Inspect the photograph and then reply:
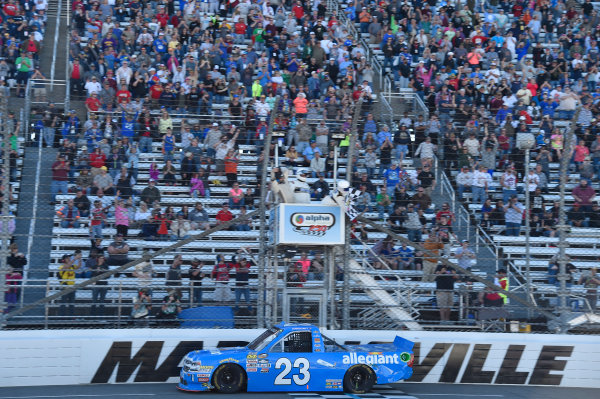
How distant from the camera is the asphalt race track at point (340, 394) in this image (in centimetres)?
1395

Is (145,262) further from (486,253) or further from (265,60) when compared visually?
(265,60)

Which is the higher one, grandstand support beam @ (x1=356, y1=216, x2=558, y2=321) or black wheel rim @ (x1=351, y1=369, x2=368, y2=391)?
grandstand support beam @ (x1=356, y1=216, x2=558, y2=321)

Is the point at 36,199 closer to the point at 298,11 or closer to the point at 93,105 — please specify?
the point at 93,105

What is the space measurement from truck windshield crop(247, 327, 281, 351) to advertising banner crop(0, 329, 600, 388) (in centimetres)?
64

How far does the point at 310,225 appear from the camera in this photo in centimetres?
1580

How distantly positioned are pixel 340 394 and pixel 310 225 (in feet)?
9.11

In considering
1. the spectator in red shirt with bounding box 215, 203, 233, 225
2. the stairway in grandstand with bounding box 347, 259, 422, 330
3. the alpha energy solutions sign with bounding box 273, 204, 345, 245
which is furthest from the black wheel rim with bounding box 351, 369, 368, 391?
the spectator in red shirt with bounding box 215, 203, 233, 225

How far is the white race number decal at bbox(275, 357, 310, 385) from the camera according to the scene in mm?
14445

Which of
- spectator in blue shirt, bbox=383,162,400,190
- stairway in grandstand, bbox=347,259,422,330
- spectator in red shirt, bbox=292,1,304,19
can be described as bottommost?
stairway in grandstand, bbox=347,259,422,330

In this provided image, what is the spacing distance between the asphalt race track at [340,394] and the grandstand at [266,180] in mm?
1084

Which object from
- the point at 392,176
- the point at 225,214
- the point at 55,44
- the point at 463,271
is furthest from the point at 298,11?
the point at 463,271

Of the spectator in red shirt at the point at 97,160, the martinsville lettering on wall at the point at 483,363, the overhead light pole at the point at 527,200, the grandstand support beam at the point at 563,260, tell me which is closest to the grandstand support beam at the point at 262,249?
the martinsville lettering on wall at the point at 483,363

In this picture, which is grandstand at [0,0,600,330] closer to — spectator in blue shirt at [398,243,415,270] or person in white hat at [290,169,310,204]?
spectator in blue shirt at [398,243,415,270]

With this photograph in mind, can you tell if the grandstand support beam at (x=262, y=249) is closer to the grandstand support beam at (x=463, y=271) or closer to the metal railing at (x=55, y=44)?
the grandstand support beam at (x=463, y=271)
